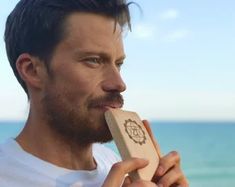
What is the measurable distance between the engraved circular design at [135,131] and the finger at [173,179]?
10 centimetres

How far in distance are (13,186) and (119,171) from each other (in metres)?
0.31

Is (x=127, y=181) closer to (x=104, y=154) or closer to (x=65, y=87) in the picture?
(x=65, y=87)

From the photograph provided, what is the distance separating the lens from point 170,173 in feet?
4.62

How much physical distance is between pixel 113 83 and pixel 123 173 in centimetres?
26


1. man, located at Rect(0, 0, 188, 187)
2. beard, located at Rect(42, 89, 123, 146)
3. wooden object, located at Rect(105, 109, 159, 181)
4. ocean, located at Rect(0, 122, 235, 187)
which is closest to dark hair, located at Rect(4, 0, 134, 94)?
man, located at Rect(0, 0, 188, 187)

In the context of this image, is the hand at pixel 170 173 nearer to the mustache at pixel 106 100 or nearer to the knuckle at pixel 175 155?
the knuckle at pixel 175 155

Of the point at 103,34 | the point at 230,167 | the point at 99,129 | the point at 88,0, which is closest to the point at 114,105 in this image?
the point at 99,129

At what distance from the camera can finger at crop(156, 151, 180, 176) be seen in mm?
1400

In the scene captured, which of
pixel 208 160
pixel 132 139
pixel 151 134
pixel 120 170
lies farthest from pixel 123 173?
pixel 208 160

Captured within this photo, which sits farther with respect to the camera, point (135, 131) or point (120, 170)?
point (135, 131)

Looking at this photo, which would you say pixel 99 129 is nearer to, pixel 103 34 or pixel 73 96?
pixel 73 96

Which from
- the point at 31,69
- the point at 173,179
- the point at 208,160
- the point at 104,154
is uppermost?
the point at 31,69

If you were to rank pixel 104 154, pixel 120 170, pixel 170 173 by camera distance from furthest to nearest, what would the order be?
pixel 104 154, pixel 170 173, pixel 120 170

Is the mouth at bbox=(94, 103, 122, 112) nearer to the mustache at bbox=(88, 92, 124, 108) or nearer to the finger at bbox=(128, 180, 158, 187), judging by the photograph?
the mustache at bbox=(88, 92, 124, 108)
